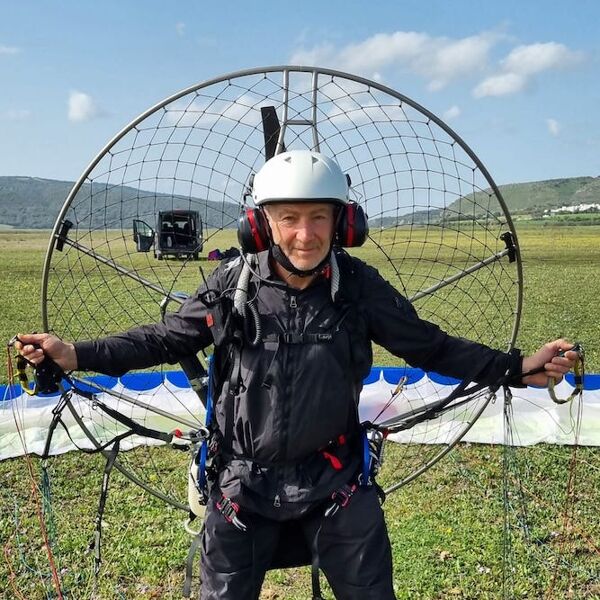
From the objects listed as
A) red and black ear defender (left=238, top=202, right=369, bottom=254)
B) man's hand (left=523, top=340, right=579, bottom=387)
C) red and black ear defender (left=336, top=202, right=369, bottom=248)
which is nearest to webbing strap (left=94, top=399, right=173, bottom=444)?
red and black ear defender (left=238, top=202, right=369, bottom=254)

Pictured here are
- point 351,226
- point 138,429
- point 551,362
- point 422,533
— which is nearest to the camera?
point 351,226

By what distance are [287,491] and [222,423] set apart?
0.37 m

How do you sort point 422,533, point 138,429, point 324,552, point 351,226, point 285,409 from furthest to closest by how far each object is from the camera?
point 422,533 → point 138,429 → point 351,226 → point 324,552 → point 285,409

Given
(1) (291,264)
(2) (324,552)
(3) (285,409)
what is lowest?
(2) (324,552)

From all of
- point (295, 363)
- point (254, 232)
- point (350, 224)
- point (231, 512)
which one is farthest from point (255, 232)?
point (231, 512)

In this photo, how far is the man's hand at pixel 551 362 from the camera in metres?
2.79

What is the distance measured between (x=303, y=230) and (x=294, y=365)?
0.51 m

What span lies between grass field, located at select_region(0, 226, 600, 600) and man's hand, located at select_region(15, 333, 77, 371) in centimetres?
166

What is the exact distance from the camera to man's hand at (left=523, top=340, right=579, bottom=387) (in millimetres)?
2791

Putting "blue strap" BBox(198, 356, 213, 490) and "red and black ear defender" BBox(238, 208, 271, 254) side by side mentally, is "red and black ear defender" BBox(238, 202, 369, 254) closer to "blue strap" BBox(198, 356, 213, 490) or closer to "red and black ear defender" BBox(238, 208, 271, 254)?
"red and black ear defender" BBox(238, 208, 271, 254)

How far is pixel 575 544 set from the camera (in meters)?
4.42

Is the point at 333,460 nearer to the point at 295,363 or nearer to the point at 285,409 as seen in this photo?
the point at 285,409

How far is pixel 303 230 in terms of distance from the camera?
2.51 metres

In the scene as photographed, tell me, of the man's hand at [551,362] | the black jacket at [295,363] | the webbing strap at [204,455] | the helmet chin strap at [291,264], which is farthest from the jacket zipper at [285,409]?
the man's hand at [551,362]
